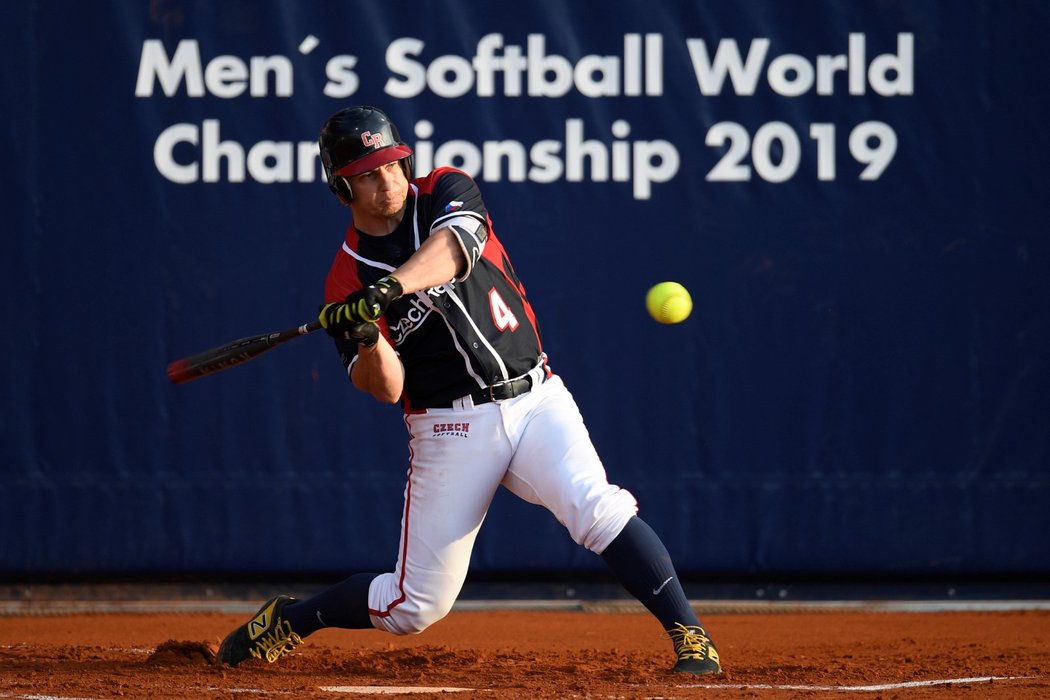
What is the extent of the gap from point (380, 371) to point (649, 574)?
2.96ft

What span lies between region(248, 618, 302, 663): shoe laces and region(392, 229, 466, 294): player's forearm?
3.76 ft

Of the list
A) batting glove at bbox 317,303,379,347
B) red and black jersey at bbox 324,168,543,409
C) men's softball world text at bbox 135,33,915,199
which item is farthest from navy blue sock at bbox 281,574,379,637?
men's softball world text at bbox 135,33,915,199

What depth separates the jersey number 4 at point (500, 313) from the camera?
3691 millimetres

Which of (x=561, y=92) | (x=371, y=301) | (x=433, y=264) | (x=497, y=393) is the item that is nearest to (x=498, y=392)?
(x=497, y=393)

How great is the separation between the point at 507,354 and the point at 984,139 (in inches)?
116

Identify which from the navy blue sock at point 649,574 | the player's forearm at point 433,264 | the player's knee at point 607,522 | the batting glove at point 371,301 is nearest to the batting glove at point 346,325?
the batting glove at point 371,301

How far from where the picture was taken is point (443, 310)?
142 inches

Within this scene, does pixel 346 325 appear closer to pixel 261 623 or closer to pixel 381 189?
pixel 381 189

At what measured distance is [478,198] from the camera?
370 centimetres

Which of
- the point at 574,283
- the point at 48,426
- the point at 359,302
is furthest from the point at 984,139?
the point at 48,426

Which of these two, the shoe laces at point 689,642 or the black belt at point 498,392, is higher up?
the black belt at point 498,392

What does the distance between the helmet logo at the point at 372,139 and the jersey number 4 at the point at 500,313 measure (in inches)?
19.8

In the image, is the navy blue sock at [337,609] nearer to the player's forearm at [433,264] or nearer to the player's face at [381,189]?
the player's forearm at [433,264]

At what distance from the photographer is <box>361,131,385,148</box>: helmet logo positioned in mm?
3539
